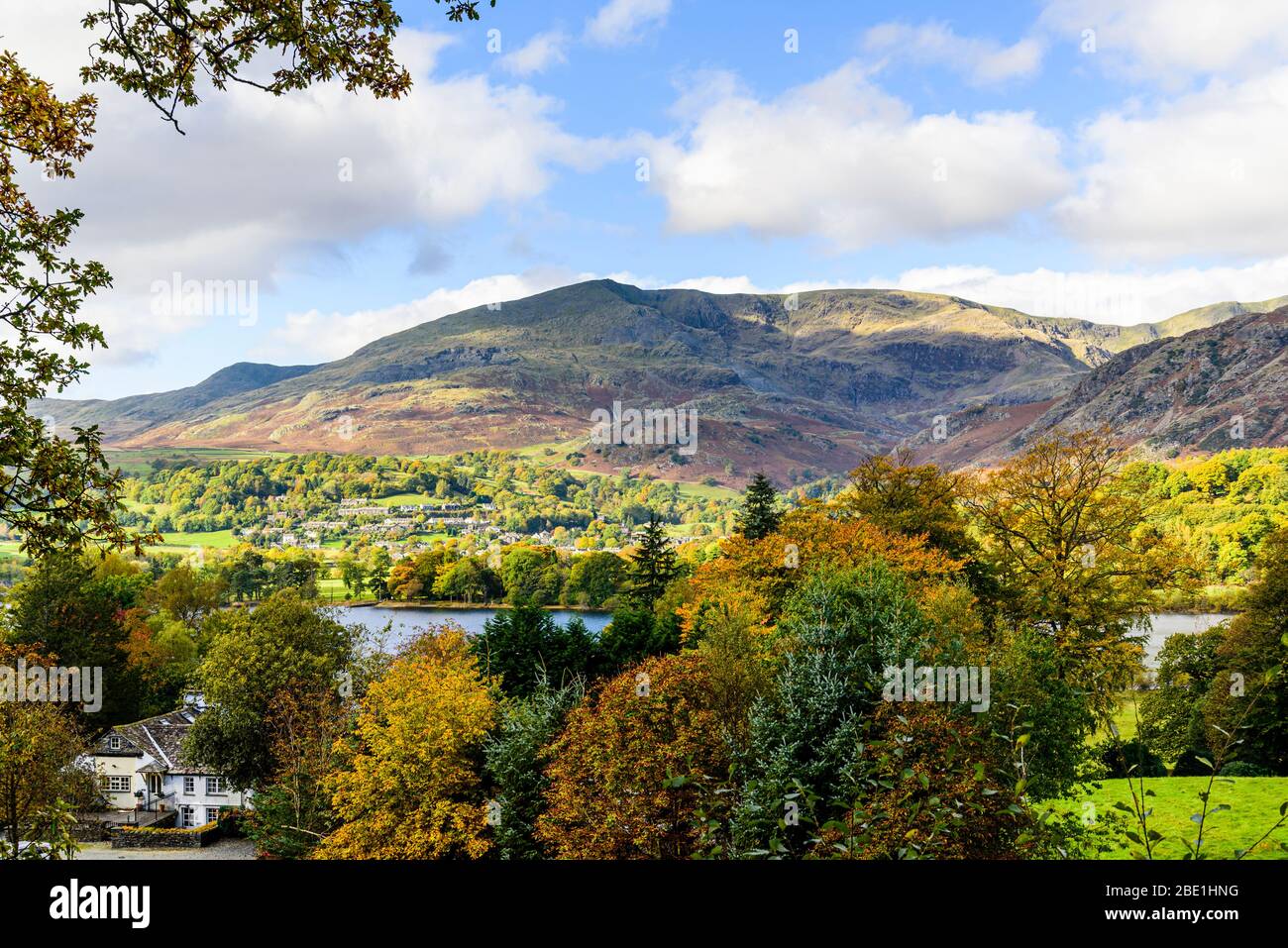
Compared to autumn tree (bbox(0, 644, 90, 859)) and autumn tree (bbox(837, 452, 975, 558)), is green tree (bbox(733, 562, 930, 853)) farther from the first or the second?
autumn tree (bbox(837, 452, 975, 558))

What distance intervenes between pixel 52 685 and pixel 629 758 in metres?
33.1

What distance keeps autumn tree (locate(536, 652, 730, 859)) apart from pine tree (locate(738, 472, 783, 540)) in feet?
77.2

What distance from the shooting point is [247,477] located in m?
198

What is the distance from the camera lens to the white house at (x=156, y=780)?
39.1m

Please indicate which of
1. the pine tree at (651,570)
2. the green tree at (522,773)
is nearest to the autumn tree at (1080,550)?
the green tree at (522,773)

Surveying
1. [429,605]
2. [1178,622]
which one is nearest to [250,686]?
[429,605]

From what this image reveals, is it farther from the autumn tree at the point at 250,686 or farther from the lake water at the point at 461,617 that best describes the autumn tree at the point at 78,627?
the lake water at the point at 461,617
